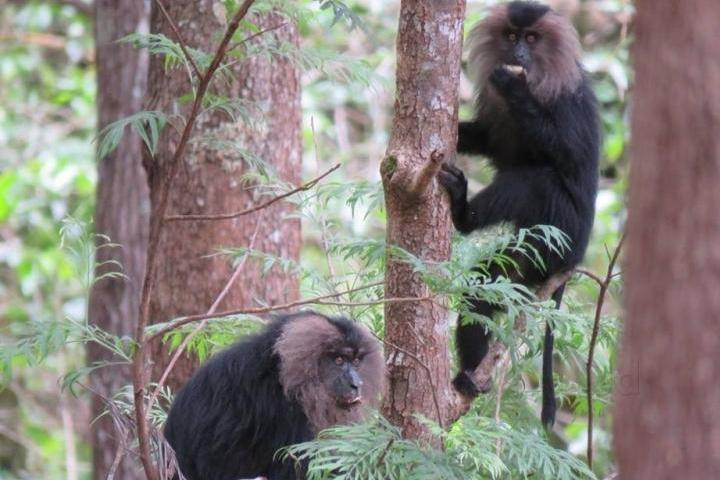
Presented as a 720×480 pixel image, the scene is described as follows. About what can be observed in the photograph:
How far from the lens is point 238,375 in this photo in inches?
179

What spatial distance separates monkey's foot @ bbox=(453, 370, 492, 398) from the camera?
4.52 metres

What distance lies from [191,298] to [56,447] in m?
4.26

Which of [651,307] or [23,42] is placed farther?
[23,42]

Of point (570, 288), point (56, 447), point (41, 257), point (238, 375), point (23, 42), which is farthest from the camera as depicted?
point (23, 42)

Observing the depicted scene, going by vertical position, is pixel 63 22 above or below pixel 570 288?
above

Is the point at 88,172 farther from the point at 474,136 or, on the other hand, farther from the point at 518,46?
the point at 518,46

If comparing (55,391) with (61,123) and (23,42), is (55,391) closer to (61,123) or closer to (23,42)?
(61,123)

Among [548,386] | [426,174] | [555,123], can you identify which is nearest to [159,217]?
[426,174]

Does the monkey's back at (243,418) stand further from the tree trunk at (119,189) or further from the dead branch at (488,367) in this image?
the tree trunk at (119,189)

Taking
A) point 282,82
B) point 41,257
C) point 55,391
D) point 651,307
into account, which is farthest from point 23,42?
point 651,307

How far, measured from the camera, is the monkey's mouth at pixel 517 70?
17.1 ft

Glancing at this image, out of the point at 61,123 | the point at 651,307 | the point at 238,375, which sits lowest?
the point at 238,375

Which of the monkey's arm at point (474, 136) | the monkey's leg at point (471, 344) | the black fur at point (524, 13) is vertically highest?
the black fur at point (524, 13)

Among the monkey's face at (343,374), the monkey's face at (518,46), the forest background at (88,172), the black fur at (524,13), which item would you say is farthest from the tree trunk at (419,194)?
the forest background at (88,172)
